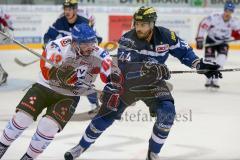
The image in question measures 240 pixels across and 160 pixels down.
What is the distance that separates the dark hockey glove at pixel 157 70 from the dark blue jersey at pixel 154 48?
0.12ft

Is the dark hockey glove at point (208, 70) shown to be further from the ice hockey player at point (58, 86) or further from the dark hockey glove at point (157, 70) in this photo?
the ice hockey player at point (58, 86)

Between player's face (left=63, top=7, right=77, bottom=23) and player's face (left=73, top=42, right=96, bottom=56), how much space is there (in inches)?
107

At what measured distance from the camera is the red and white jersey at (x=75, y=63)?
383cm

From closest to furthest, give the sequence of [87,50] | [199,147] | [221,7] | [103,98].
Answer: [87,50] < [103,98] < [199,147] < [221,7]

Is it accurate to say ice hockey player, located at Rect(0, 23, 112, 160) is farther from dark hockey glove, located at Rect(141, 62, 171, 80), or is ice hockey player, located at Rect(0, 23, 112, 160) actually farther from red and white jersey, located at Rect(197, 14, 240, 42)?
red and white jersey, located at Rect(197, 14, 240, 42)

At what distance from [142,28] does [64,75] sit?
646mm

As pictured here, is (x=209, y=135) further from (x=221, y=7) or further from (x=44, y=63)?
(x=221, y=7)

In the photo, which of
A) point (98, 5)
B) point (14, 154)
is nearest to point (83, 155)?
point (14, 154)

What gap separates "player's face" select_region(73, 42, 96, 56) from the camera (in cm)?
376

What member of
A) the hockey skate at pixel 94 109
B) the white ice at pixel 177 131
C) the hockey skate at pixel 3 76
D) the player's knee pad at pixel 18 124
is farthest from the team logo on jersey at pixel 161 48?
the hockey skate at pixel 3 76

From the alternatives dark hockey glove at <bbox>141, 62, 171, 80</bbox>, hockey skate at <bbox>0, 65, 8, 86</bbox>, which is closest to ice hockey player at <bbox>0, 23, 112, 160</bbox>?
dark hockey glove at <bbox>141, 62, 171, 80</bbox>

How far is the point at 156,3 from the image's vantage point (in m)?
12.4

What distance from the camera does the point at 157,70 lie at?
13.9 feet

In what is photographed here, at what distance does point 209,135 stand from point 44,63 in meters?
2.11
